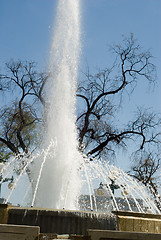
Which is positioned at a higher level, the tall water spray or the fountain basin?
the tall water spray

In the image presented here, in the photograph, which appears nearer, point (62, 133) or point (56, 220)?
point (56, 220)

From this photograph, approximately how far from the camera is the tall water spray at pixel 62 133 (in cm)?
773

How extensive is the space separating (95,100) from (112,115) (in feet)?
5.46

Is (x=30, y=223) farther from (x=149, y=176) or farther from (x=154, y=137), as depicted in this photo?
(x=149, y=176)

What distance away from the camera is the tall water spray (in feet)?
25.3

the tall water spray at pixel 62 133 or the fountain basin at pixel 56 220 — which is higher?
the tall water spray at pixel 62 133

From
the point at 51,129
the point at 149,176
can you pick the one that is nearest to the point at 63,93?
the point at 51,129

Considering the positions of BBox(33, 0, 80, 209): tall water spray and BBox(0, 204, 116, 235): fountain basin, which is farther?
BBox(33, 0, 80, 209): tall water spray

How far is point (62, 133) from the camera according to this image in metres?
10.5

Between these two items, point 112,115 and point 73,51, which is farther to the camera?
point 112,115

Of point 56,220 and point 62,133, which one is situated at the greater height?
point 62,133

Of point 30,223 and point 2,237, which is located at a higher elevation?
point 30,223

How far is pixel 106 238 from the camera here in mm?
3051

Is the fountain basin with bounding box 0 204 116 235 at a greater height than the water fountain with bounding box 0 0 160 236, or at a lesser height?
lesser
